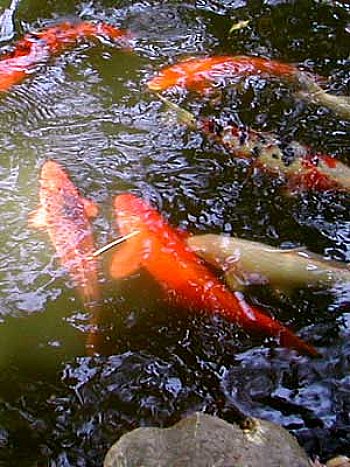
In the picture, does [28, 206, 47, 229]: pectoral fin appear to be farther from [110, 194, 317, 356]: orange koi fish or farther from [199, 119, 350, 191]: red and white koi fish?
[199, 119, 350, 191]: red and white koi fish

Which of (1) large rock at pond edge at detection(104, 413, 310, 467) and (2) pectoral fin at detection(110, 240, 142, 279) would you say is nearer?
(1) large rock at pond edge at detection(104, 413, 310, 467)

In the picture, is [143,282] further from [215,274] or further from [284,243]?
[284,243]

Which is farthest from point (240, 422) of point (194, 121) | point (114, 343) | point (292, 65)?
point (292, 65)

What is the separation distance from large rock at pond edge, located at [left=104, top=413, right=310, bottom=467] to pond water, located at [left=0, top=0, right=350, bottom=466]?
0.78 ft

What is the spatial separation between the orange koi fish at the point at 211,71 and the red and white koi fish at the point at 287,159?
56 centimetres

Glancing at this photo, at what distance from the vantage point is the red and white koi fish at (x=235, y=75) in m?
5.08

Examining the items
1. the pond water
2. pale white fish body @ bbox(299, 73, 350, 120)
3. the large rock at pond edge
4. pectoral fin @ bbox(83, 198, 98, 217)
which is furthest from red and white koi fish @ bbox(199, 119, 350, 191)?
the large rock at pond edge

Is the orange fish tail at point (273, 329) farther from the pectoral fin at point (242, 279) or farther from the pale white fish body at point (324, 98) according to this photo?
the pale white fish body at point (324, 98)

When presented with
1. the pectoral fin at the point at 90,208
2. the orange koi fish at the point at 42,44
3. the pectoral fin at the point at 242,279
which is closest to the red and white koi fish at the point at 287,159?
the pectoral fin at the point at 242,279

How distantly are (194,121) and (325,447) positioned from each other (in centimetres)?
237

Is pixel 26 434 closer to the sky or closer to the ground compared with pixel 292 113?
closer to the ground

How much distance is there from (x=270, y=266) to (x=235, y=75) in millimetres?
1883

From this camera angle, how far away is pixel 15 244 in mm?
4078

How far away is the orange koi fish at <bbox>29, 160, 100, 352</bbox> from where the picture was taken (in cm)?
391
